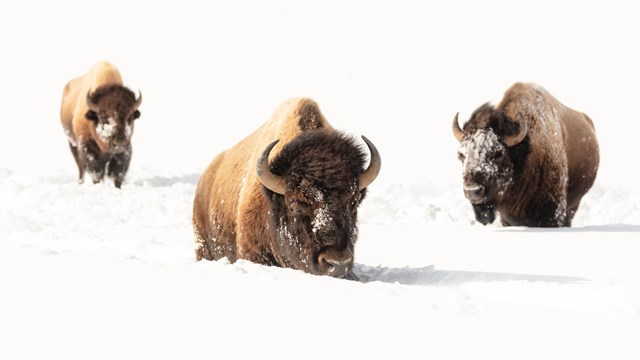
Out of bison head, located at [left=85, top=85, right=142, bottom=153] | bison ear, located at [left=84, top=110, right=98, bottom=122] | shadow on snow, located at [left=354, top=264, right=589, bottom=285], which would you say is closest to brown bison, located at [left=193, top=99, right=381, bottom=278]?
shadow on snow, located at [left=354, top=264, right=589, bottom=285]

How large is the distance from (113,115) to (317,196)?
10720 mm

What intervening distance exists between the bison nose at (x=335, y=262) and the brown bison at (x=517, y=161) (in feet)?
16.2

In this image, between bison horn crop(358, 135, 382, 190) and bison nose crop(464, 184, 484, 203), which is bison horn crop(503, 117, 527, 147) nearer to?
bison nose crop(464, 184, 484, 203)

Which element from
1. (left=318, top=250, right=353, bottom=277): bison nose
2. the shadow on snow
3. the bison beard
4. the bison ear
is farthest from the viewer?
the bison ear

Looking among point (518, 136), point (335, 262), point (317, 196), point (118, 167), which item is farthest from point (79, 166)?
point (335, 262)

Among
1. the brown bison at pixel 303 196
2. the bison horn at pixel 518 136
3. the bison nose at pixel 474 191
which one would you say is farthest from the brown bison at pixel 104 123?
the brown bison at pixel 303 196

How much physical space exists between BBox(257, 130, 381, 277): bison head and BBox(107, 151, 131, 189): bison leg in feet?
35.0

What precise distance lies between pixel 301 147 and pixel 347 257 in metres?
0.96

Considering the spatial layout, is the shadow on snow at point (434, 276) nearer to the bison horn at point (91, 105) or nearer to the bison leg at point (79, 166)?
the bison horn at point (91, 105)

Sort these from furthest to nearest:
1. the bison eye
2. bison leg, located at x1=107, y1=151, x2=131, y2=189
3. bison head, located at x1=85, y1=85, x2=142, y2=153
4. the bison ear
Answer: bison leg, located at x1=107, y1=151, x2=131, y2=189
the bison ear
bison head, located at x1=85, y1=85, x2=142, y2=153
the bison eye

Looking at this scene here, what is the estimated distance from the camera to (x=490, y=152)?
10664mm

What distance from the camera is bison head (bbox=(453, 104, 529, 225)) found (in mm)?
10602

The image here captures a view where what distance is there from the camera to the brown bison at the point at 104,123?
1620 cm

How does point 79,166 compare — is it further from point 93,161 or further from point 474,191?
point 474,191
